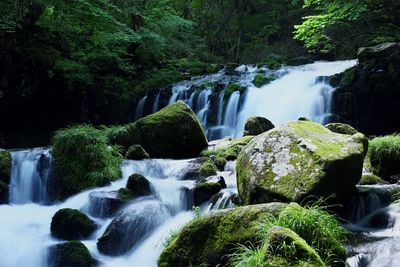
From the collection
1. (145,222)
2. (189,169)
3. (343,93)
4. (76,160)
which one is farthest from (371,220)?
(343,93)

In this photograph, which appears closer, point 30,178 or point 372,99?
point 30,178

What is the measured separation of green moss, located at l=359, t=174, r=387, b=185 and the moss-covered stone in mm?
2753

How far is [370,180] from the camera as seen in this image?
849cm

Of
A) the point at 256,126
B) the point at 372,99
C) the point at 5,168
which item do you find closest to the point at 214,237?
the point at 5,168

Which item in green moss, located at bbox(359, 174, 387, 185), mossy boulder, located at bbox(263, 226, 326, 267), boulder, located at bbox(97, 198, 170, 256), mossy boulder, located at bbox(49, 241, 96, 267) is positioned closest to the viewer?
mossy boulder, located at bbox(263, 226, 326, 267)

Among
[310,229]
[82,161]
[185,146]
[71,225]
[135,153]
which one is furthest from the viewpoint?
[185,146]

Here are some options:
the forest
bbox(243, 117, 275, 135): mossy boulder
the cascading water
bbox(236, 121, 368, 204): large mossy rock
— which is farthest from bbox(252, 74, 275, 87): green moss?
bbox(236, 121, 368, 204): large mossy rock

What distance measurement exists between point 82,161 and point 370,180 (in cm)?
643

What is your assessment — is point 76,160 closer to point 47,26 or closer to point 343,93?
point 47,26

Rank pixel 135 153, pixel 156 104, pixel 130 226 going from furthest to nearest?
pixel 156 104 → pixel 135 153 → pixel 130 226

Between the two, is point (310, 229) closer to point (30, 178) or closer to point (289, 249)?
point (289, 249)

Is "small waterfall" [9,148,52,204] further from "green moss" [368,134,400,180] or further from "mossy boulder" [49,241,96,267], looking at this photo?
"green moss" [368,134,400,180]

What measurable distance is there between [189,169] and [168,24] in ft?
38.5

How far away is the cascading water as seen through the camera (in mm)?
16016
